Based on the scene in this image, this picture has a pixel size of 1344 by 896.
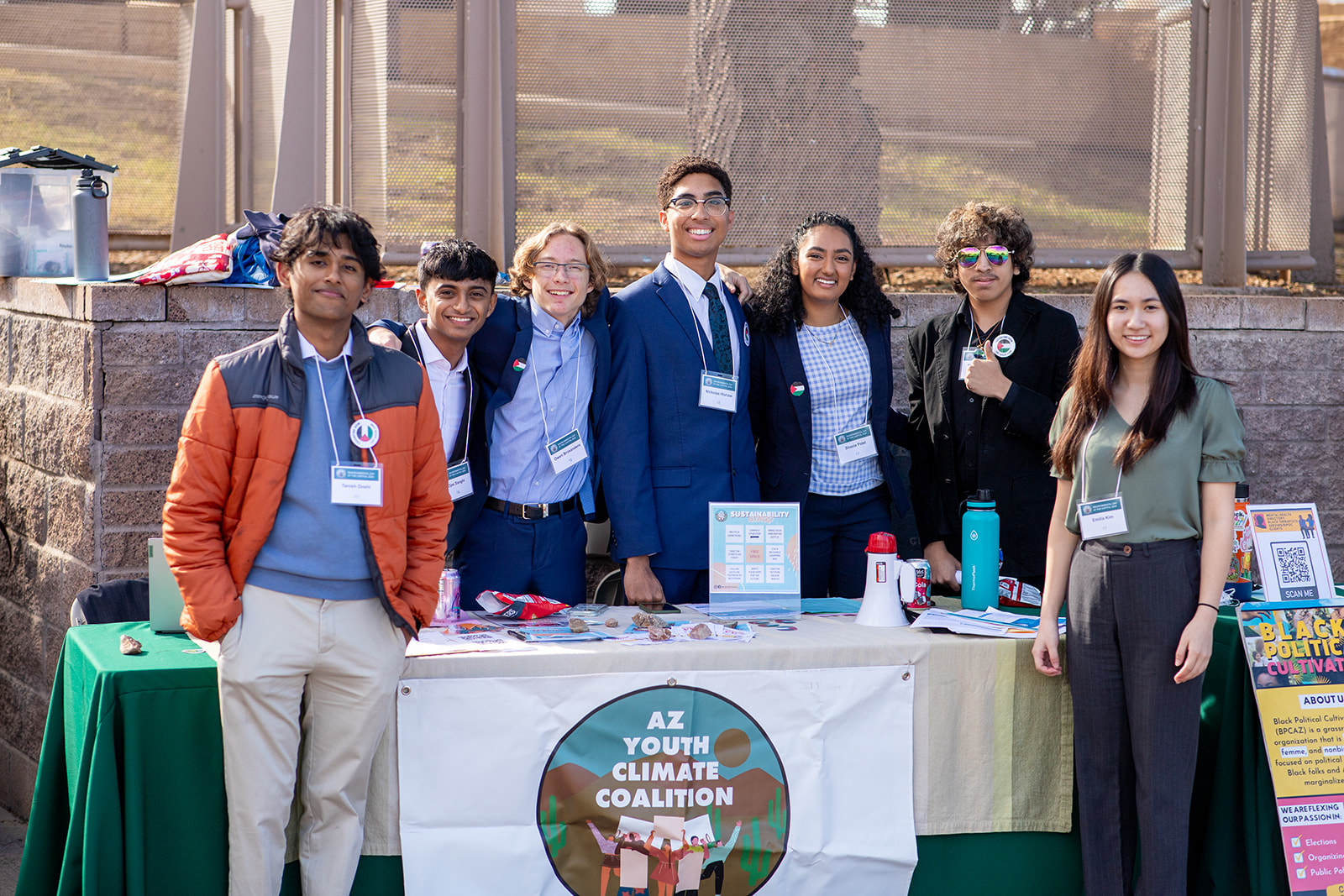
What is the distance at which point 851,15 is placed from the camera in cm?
511

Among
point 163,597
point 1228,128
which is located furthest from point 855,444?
point 1228,128

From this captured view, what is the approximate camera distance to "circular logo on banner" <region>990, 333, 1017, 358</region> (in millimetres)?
3736

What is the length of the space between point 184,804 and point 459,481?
1060 mm

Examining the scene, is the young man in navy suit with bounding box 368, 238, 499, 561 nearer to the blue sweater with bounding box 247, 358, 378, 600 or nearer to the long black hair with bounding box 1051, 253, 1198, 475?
the blue sweater with bounding box 247, 358, 378, 600

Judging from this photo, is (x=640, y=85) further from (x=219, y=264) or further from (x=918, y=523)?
(x=918, y=523)

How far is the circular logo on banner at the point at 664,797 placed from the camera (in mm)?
2930

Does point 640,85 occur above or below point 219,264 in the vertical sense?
above

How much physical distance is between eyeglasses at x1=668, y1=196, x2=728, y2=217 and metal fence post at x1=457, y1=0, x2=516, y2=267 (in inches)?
57.8

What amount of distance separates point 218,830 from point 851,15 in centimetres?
403

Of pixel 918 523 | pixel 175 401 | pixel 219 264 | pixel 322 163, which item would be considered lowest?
pixel 918 523

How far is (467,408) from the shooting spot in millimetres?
3375

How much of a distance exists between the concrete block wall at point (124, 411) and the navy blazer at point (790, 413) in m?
0.96

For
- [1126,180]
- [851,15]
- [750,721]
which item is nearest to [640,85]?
[851,15]

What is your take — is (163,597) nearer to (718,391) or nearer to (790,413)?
(718,391)
